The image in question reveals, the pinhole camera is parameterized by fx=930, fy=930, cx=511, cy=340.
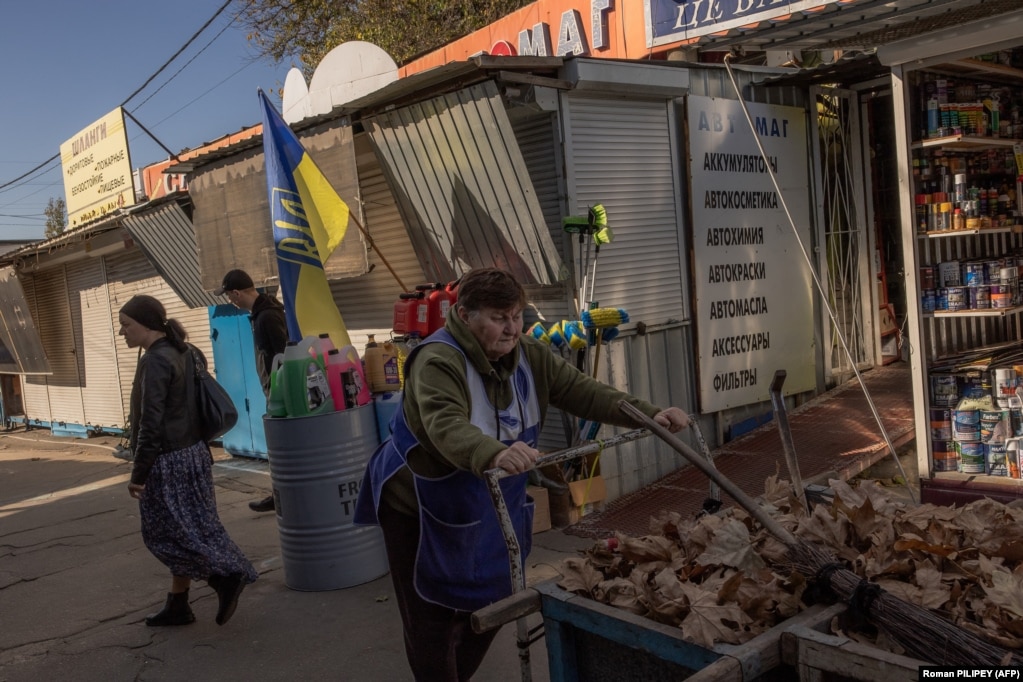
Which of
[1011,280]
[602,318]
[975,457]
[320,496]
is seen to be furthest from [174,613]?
[1011,280]

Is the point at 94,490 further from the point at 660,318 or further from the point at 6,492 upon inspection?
the point at 660,318

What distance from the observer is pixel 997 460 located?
5.79 metres

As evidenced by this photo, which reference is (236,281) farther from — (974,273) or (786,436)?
(974,273)

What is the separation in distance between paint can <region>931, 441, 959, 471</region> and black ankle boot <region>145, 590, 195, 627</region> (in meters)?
4.70

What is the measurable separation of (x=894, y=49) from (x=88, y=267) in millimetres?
13104

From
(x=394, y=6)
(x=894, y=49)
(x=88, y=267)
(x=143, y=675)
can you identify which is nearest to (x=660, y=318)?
(x=894, y=49)

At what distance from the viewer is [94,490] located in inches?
406

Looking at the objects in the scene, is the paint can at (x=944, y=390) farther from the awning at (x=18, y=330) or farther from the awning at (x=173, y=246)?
the awning at (x=18, y=330)

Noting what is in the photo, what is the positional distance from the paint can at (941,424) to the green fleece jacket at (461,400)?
11.4ft

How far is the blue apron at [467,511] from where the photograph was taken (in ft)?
10.4

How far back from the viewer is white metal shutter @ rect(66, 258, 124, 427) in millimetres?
14562

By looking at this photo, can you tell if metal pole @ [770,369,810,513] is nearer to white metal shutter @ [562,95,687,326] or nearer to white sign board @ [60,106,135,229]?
white metal shutter @ [562,95,687,326]

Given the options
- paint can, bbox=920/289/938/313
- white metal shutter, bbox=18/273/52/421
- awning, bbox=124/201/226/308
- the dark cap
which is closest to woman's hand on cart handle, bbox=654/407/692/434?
paint can, bbox=920/289/938/313

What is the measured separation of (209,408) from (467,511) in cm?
262
